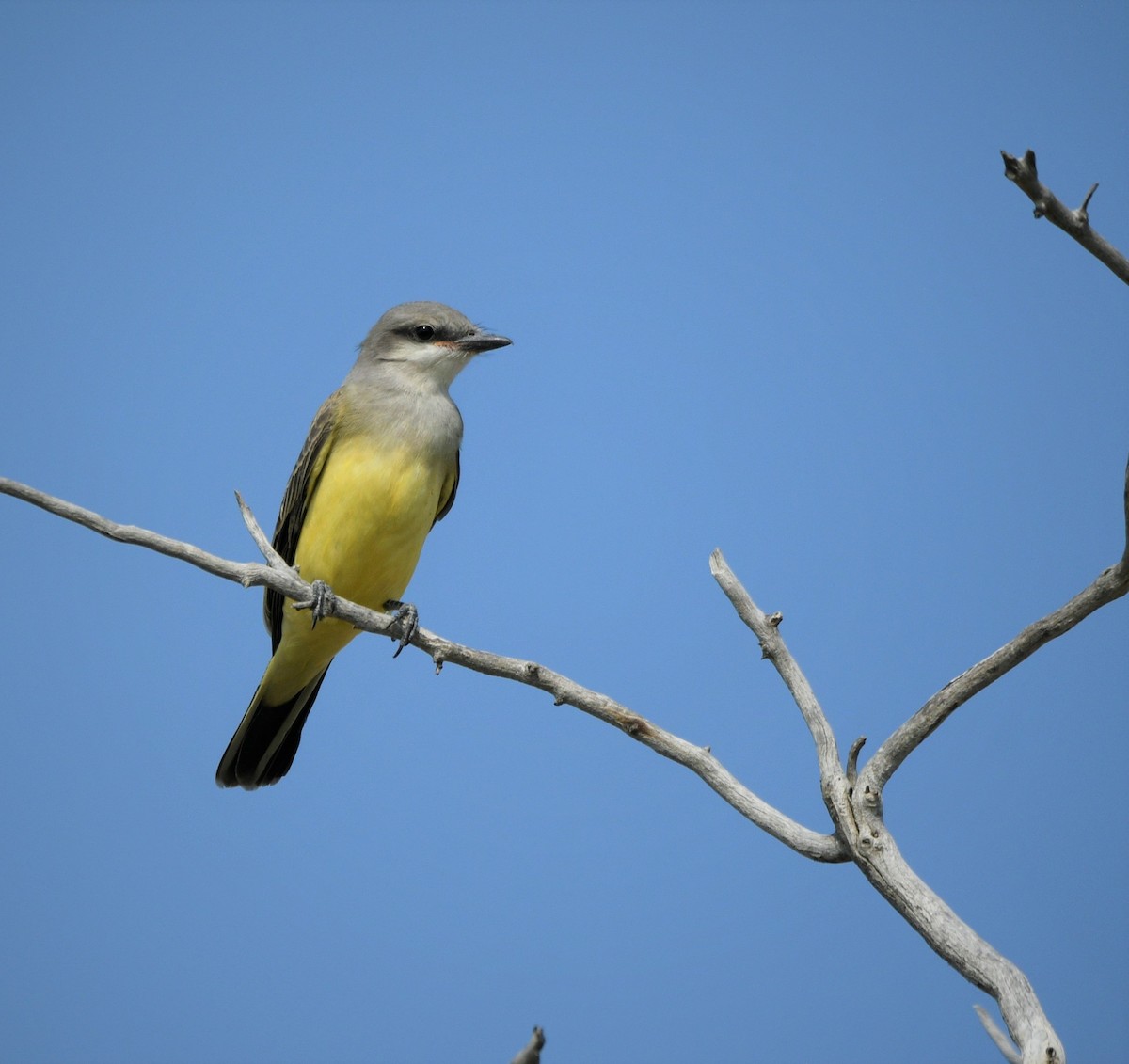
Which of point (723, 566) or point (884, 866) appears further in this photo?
point (723, 566)

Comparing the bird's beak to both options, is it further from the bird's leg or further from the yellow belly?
the bird's leg

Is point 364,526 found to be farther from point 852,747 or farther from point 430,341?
point 852,747

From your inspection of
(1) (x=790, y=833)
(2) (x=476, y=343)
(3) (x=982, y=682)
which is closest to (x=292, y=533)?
(2) (x=476, y=343)

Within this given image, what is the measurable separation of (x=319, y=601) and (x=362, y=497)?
0.70 meters

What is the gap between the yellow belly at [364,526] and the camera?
5.88m

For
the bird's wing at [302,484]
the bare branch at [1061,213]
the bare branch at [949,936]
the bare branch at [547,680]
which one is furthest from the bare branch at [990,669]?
the bird's wing at [302,484]

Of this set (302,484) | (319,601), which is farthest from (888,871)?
(302,484)

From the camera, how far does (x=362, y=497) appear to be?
5879 mm

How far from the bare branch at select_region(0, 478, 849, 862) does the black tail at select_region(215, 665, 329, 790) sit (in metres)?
1.89

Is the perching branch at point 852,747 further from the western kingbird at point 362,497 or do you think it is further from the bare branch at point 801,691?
the western kingbird at point 362,497

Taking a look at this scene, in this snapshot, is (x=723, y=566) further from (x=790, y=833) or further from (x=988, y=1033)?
(x=988, y=1033)

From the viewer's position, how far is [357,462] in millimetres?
5992

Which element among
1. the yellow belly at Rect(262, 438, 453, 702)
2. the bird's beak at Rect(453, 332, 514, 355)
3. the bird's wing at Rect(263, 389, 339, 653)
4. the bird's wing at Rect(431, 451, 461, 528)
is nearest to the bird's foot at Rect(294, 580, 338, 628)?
the yellow belly at Rect(262, 438, 453, 702)

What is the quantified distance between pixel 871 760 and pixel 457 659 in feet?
5.21
